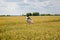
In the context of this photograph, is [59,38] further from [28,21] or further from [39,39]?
[28,21]

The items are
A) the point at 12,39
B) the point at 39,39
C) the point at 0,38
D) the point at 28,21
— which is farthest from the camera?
the point at 28,21

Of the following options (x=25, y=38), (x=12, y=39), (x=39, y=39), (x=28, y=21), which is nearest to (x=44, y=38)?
(x=39, y=39)

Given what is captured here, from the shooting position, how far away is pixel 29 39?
29.4ft

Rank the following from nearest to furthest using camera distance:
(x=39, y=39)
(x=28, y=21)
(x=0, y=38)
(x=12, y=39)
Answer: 1. (x=39, y=39)
2. (x=12, y=39)
3. (x=0, y=38)
4. (x=28, y=21)

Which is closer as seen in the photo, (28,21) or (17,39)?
(17,39)

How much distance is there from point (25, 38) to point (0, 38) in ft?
5.59

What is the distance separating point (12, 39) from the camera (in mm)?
9508

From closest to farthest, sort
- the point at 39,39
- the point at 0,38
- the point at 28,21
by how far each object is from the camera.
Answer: the point at 39,39 → the point at 0,38 → the point at 28,21

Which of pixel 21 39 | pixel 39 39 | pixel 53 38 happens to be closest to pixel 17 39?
pixel 21 39

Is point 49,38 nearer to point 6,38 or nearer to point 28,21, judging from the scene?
point 6,38

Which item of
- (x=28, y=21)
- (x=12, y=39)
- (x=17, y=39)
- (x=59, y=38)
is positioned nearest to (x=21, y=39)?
(x=17, y=39)

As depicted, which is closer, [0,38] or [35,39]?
[35,39]

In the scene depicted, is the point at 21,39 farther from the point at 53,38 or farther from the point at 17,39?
the point at 53,38

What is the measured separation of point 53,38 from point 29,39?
39.6 inches
